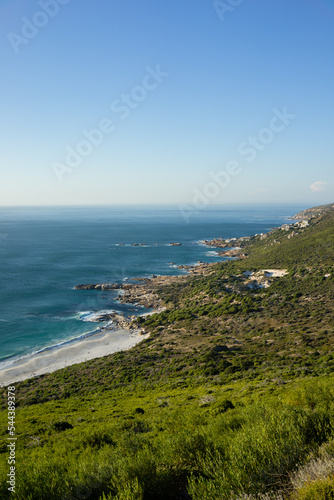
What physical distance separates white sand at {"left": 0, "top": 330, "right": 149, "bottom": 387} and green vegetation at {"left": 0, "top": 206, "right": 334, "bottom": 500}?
2.43 metres

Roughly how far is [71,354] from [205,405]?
2625 centimetres

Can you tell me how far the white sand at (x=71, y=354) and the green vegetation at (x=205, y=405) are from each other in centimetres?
243

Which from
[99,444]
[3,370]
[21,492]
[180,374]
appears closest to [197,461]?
[21,492]

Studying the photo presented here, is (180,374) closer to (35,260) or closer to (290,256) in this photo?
(290,256)

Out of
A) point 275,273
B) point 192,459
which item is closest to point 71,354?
point 192,459

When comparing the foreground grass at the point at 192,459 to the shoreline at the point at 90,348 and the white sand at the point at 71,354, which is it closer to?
the white sand at the point at 71,354

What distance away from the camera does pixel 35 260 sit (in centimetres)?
9425

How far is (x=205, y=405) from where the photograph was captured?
17.8m

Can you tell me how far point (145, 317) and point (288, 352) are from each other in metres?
28.0

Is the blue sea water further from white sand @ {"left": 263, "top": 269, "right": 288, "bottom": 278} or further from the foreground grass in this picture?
the foreground grass

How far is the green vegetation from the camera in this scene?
683 cm

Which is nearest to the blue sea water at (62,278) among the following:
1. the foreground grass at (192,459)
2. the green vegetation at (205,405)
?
the green vegetation at (205,405)

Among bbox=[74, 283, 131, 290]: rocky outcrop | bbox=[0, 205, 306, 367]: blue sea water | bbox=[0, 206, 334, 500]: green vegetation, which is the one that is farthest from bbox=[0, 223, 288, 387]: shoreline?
bbox=[74, 283, 131, 290]: rocky outcrop

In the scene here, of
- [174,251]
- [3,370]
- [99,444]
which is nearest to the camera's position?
[99,444]
